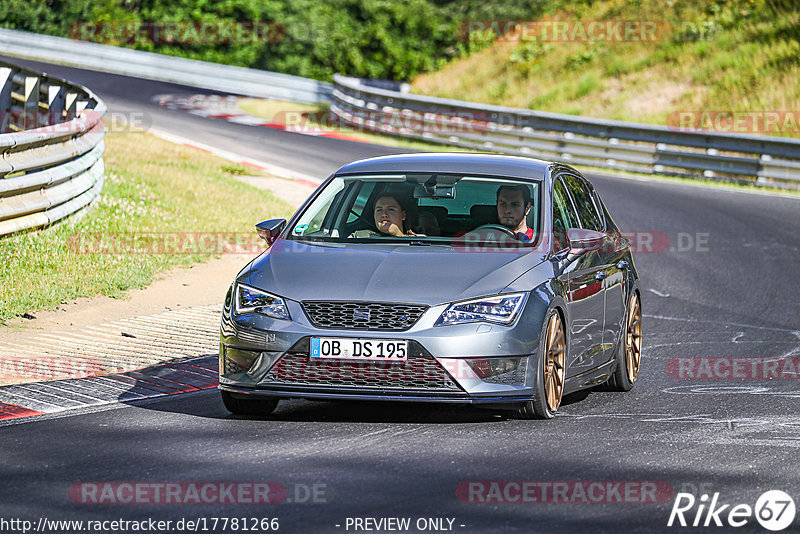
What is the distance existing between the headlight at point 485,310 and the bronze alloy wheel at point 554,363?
1.11 ft

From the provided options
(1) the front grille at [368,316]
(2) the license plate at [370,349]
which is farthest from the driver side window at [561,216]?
(2) the license plate at [370,349]

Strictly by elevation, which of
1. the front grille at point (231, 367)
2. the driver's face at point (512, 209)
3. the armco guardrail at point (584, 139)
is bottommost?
the armco guardrail at point (584, 139)

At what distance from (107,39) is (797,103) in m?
34.5

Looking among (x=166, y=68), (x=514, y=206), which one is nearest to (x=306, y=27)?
(x=166, y=68)

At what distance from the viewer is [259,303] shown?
7871 millimetres

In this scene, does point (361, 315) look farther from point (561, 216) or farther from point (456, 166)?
point (561, 216)

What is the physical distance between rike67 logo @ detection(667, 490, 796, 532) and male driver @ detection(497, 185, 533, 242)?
3002 millimetres

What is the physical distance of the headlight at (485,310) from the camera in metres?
7.63

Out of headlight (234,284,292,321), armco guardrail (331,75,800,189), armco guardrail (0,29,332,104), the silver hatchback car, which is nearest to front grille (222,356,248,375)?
the silver hatchback car

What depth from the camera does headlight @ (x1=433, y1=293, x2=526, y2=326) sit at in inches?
301

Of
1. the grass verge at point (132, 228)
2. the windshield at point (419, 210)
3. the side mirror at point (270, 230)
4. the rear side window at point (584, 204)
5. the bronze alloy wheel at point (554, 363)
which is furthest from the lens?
the grass verge at point (132, 228)

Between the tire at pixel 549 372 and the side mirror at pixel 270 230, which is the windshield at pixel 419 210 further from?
the tire at pixel 549 372

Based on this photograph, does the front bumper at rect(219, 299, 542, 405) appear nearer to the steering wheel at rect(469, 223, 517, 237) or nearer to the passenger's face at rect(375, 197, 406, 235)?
the steering wheel at rect(469, 223, 517, 237)

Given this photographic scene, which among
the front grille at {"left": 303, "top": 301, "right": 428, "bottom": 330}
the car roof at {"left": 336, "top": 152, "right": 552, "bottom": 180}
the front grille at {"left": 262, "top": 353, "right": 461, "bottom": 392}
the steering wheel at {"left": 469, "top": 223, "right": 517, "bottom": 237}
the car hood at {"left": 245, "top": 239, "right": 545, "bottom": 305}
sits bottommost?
the front grille at {"left": 262, "top": 353, "right": 461, "bottom": 392}
